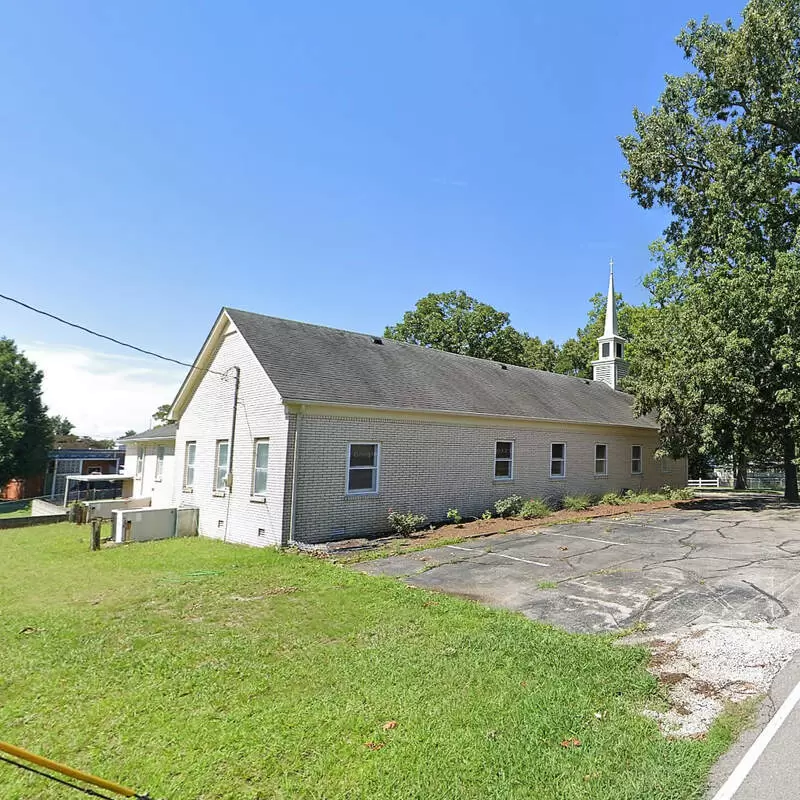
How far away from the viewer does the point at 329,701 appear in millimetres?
4320

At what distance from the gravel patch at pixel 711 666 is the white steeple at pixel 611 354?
963 inches

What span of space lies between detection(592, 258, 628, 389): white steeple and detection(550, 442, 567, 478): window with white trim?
35.9 feet

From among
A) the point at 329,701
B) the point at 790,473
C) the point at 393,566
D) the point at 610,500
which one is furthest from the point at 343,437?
the point at 790,473

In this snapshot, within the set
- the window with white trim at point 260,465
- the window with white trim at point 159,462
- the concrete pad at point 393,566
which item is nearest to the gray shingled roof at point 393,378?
the window with white trim at point 260,465

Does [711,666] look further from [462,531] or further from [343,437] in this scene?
[343,437]

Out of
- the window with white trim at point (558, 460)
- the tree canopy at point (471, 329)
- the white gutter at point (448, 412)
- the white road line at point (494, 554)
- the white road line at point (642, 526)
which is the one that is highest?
the tree canopy at point (471, 329)

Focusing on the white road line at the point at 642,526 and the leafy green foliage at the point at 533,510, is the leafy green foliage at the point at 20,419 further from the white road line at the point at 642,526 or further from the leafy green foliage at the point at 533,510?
the white road line at the point at 642,526

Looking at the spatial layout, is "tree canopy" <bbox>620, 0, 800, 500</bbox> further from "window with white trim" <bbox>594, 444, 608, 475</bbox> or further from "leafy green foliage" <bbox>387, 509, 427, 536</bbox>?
"leafy green foliage" <bbox>387, 509, 427, 536</bbox>

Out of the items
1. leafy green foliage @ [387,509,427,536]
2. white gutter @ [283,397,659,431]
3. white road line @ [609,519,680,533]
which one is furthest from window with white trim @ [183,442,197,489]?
white road line @ [609,519,680,533]

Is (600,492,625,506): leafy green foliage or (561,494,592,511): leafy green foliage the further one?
(600,492,625,506): leafy green foliage

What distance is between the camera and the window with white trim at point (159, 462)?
2074 centimetres

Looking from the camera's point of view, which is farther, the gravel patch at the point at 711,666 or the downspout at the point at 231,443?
the downspout at the point at 231,443

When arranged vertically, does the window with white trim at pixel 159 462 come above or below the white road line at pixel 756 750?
above

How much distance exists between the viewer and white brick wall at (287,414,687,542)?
12336 millimetres
